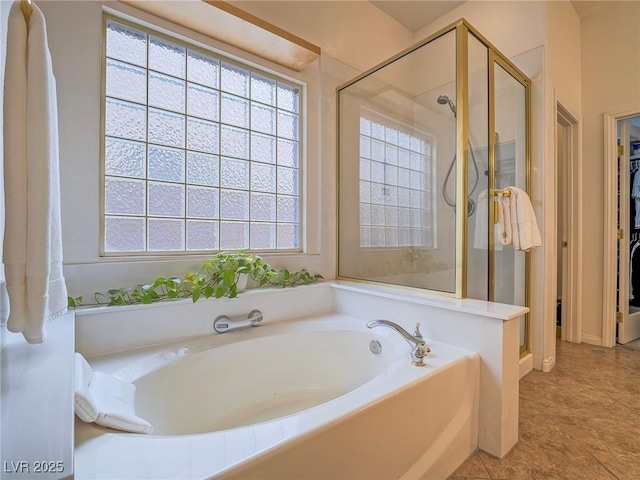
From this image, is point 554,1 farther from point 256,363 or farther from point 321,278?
point 256,363

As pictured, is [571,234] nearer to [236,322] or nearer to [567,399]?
[567,399]

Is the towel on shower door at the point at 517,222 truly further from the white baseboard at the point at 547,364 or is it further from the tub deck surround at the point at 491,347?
the white baseboard at the point at 547,364

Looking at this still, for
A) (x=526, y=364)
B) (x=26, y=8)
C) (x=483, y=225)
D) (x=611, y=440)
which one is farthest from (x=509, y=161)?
(x=26, y=8)

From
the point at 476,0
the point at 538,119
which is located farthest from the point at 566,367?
the point at 476,0

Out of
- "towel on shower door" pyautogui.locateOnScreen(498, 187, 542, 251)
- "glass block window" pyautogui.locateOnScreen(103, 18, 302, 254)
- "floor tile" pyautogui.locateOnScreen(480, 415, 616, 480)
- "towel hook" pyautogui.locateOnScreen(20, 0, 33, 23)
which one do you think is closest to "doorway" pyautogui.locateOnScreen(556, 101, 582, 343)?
"towel on shower door" pyautogui.locateOnScreen(498, 187, 542, 251)

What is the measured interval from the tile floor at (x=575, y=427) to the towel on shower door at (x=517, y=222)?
36.6 inches

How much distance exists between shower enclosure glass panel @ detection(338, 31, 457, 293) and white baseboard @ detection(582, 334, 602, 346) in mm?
1951

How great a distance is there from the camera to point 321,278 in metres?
2.35

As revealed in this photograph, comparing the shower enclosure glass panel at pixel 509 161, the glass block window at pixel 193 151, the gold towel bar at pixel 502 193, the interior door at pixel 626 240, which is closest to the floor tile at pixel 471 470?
the shower enclosure glass panel at pixel 509 161

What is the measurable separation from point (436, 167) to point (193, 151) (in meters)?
1.65

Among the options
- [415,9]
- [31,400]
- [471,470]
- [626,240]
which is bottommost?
[471,470]

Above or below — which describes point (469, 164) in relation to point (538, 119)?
below

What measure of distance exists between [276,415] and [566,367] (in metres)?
2.19

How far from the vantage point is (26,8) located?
739mm
